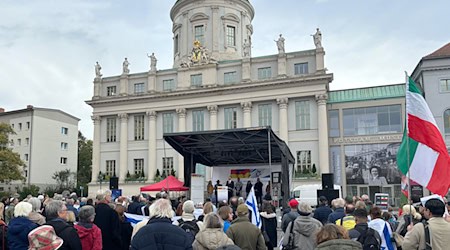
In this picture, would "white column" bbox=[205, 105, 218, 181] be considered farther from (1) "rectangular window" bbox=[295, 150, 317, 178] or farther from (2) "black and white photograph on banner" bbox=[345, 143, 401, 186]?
(2) "black and white photograph on banner" bbox=[345, 143, 401, 186]

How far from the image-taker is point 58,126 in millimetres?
64500

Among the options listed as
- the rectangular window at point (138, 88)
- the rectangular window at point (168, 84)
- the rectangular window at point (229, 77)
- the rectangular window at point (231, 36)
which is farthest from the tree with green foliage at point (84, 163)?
the rectangular window at point (229, 77)

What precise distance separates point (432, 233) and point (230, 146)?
20.6 m

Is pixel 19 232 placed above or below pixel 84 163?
below

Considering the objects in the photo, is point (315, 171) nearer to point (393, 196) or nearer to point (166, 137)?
point (393, 196)

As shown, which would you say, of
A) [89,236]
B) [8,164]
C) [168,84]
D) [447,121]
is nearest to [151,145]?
[168,84]

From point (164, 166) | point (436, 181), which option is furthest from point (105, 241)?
point (164, 166)

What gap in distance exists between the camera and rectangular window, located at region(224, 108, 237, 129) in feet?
143

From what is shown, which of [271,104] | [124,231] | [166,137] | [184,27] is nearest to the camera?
[124,231]

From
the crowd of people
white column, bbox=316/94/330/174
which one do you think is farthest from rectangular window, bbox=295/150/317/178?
the crowd of people

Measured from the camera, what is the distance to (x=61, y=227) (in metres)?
5.46

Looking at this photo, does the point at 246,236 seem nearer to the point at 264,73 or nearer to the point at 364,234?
the point at 364,234

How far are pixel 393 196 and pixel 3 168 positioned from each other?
126 ft

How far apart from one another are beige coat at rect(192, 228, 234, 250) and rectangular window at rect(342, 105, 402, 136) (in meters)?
35.9
